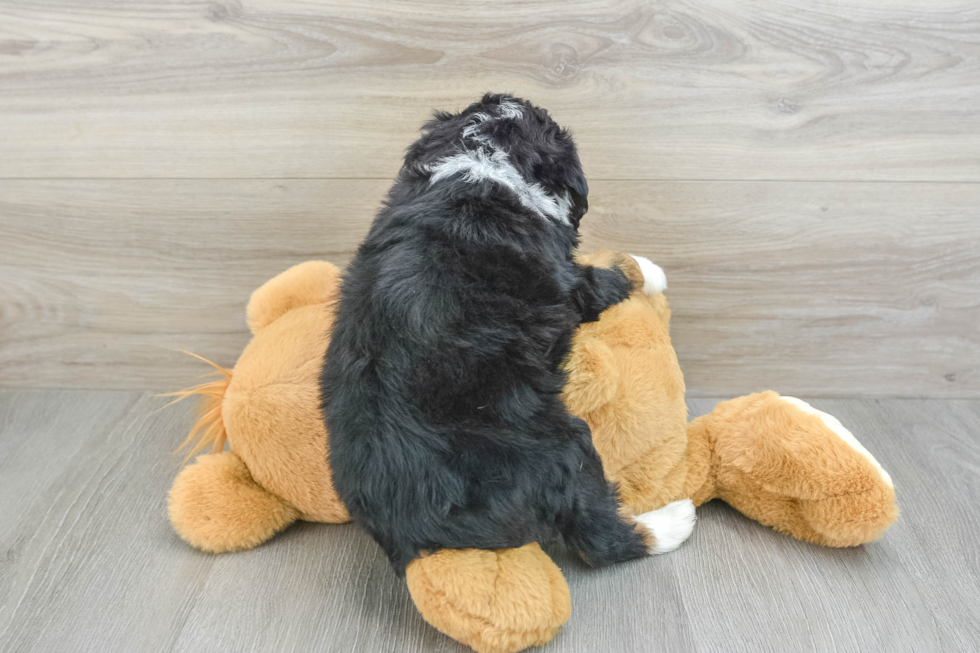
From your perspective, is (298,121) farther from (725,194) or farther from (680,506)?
(680,506)

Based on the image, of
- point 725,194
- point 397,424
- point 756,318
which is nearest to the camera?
point 397,424

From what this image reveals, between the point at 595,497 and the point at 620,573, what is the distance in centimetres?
17

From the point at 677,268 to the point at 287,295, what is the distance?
746 mm

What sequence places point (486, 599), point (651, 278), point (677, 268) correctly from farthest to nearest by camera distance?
point (677, 268)
point (651, 278)
point (486, 599)

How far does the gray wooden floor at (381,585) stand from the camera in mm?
886

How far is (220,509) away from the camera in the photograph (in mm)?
1021

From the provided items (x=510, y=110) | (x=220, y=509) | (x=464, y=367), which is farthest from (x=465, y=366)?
(x=220, y=509)

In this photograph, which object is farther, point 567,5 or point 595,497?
point 567,5

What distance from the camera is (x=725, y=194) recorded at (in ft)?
4.20

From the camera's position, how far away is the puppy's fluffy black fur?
2.67 ft

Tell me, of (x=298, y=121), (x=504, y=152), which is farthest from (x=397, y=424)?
(x=298, y=121)

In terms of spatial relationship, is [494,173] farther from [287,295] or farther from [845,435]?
[845,435]

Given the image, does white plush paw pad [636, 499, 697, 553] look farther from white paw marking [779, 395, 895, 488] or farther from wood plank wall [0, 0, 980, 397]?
wood plank wall [0, 0, 980, 397]

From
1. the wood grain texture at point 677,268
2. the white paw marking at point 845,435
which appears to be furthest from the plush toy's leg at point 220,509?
the white paw marking at point 845,435
